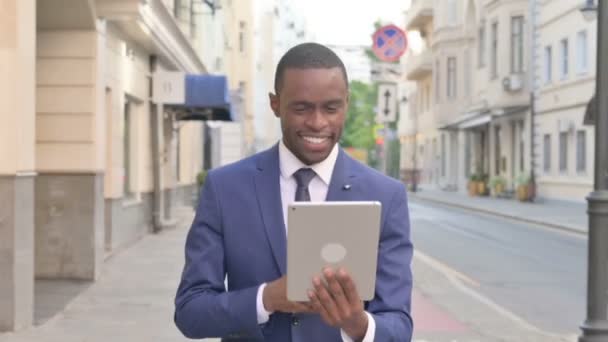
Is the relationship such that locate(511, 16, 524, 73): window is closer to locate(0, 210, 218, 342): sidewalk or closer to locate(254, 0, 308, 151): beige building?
locate(0, 210, 218, 342): sidewalk

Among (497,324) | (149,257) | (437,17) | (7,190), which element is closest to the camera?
(7,190)

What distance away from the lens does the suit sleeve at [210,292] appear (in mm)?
2404

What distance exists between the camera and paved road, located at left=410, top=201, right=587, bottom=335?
1041 centimetres

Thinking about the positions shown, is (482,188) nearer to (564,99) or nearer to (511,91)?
(511,91)

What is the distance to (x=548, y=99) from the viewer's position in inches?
1437

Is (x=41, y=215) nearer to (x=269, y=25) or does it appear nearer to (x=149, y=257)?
(x=149, y=257)

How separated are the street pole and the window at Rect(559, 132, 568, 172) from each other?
2783cm

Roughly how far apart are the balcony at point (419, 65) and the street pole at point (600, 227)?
5203 cm

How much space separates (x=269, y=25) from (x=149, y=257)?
64.4 m

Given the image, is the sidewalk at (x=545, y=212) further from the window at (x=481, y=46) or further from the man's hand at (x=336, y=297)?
the man's hand at (x=336, y=297)

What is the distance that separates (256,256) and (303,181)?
0.23m

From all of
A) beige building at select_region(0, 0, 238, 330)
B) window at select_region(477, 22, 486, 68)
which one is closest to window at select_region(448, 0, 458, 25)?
window at select_region(477, 22, 486, 68)

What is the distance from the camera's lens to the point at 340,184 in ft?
8.22

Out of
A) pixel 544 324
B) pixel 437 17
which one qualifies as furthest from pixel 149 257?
pixel 437 17
